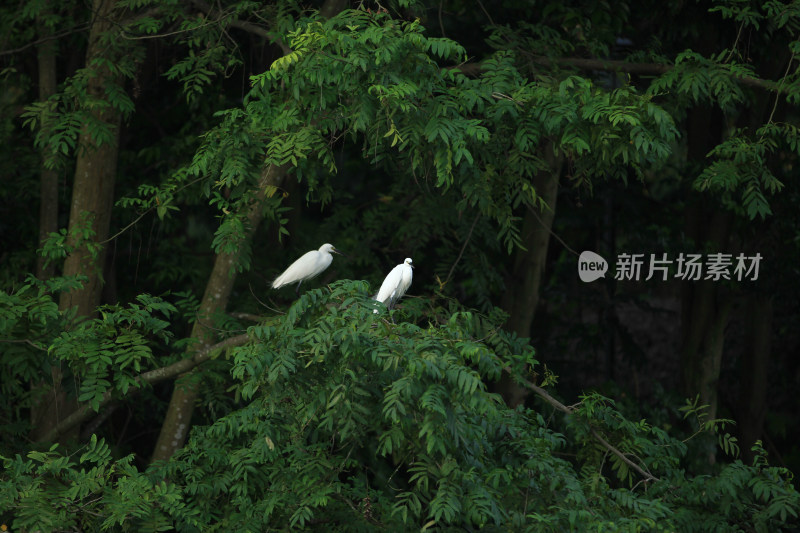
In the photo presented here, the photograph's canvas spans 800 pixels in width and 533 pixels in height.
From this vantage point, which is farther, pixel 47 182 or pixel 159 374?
pixel 47 182

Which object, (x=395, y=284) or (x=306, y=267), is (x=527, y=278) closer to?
(x=306, y=267)

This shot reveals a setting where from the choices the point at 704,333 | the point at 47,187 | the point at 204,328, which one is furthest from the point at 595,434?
the point at 47,187

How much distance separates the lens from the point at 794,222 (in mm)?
7047

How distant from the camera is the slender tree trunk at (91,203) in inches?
217

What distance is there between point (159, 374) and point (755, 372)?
529 cm

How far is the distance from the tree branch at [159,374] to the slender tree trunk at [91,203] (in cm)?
14

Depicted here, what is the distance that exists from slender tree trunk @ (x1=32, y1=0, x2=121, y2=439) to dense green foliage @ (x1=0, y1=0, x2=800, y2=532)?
8 cm

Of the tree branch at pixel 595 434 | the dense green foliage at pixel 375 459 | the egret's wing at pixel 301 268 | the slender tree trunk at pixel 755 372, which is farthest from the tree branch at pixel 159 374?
the slender tree trunk at pixel 755 372

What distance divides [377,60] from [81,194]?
2.49 metres

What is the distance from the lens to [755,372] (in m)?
8.41

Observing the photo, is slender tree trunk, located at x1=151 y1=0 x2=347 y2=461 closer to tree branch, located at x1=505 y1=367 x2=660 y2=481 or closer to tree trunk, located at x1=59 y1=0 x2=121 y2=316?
tree trunk, located at x1=59 y1=0 x2=121 y2=316

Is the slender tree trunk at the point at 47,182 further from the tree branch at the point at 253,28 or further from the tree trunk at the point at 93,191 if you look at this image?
the tree branch at the point at 253,28

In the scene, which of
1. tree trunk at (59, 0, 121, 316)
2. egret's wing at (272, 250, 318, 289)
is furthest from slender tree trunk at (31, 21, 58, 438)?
egret's wing at (272, 250, 318, 289)

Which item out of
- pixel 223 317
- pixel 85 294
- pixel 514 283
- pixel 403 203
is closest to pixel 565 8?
pixel 403 203
